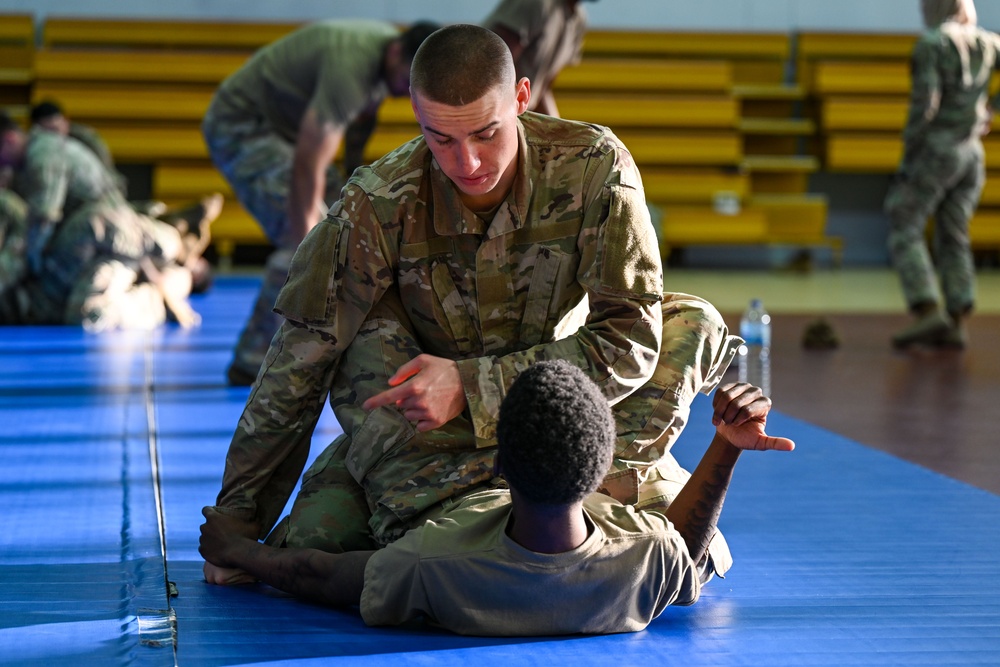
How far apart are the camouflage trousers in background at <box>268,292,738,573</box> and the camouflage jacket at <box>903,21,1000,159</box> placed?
441 cm

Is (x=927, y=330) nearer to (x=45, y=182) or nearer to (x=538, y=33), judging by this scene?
(x=538, y=33)

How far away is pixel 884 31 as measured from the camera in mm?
12797

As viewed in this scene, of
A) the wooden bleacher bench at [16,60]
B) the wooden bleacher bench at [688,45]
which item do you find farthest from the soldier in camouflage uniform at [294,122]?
the wooden bleacher bench at [688,45]

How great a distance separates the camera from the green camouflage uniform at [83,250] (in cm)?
695

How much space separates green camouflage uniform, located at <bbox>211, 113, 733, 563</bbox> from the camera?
2.09m

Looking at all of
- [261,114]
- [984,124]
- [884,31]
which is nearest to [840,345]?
[984,124]

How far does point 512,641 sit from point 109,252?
5.73 meters

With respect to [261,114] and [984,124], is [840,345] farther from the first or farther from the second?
[261,114]

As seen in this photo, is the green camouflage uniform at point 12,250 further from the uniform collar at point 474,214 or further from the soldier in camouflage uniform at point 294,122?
the uniform collar at point 474,214

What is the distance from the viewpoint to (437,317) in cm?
220

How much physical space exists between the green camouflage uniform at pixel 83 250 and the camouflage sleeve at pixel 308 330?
200 inches

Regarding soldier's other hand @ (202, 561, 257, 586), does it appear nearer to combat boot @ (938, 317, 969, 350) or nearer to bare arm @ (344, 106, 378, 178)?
bare arm @ (344, 106, 378, 178)

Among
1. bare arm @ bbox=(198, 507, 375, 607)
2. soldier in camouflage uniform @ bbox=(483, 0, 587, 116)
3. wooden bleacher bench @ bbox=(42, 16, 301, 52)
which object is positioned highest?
wooden bleacher bench @ bbox=(42, 16, 301, 52)

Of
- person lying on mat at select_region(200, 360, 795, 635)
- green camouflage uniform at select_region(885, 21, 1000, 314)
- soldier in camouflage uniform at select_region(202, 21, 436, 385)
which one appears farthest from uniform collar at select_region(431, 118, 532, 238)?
green camouflage uniform at select_region(885, 21, 1000, 314)
